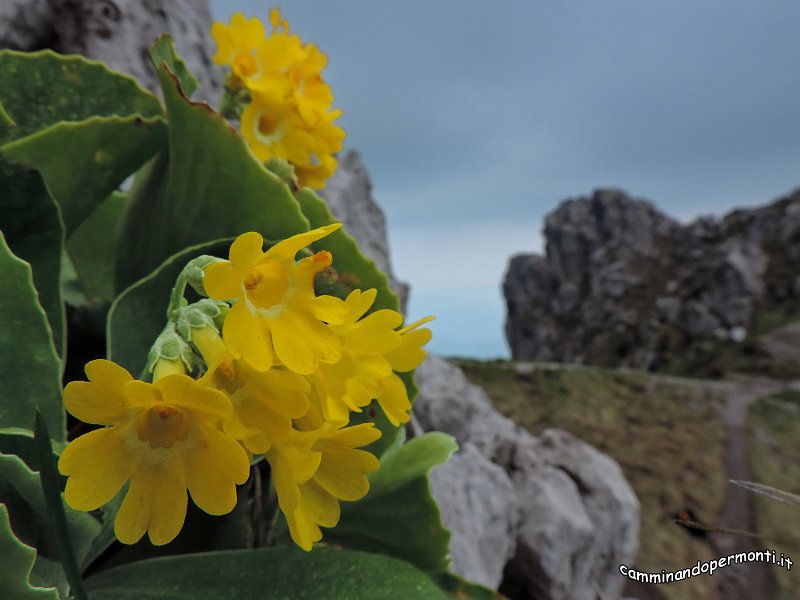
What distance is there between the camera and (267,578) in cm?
51

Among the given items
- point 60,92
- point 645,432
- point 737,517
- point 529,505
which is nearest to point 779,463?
point 645,432

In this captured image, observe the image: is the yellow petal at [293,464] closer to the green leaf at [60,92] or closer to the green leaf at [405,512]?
the green leaf at [405,512]

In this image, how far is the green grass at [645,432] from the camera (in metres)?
5.46

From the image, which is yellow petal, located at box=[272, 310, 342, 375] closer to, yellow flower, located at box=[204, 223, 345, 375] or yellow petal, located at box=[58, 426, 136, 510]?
yellow flower, located at box=[204, 223, 345, 375]

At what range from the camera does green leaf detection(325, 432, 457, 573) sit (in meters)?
0.61

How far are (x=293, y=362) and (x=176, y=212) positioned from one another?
353 mm

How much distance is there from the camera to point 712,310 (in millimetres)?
25359

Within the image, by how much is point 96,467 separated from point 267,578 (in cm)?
24

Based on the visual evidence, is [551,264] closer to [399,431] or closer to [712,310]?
[712,310]

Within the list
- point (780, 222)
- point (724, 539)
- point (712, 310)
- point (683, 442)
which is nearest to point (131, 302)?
point (724, 539)

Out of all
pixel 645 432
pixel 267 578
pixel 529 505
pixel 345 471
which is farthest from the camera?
pixel 645 432

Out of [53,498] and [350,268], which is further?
[350,268]

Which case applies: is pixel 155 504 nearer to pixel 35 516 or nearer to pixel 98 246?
pixel 35 516

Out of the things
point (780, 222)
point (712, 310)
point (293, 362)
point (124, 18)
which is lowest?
point (293, 362)
